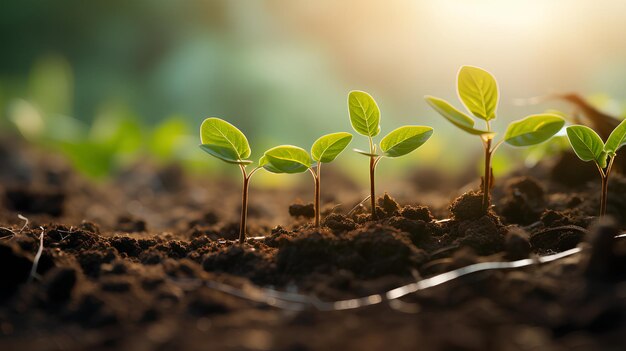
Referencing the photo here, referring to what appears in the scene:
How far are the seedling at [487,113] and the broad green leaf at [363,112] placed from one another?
0.43ft

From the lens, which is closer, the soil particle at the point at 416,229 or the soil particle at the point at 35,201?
the soil particle at the point at 416,229

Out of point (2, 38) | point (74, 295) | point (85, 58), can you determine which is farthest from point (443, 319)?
point (2, 38)

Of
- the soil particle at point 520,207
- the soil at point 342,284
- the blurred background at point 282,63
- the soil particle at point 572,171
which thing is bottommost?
the soil at point 342,284

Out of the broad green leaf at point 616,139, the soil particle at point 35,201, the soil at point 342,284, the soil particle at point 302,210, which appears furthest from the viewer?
the soil particle at point 35,201

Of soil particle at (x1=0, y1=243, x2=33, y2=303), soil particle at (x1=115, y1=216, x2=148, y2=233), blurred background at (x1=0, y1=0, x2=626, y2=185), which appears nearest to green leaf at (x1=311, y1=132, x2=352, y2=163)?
soil particle at (x1=0, y1=243, x2=33, y2=303)

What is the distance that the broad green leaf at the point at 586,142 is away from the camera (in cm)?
125

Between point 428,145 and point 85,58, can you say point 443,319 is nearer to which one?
point 428,145

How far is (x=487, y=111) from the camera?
1226mm

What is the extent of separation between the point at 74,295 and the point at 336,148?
0.63 metres

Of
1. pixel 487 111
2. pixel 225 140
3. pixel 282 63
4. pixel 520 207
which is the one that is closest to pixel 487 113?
pixel 487 111

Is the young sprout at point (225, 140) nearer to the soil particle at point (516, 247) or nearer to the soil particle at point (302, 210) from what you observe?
the soil particle at point (302, 210)

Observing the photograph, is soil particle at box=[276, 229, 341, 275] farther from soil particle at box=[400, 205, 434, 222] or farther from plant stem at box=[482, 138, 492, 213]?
plant stem at box=[482, 138, 492, 213]

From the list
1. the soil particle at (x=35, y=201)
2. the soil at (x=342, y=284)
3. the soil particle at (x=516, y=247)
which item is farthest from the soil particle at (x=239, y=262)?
the soil particle at (x=35, y=201)

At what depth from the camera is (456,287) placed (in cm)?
99
